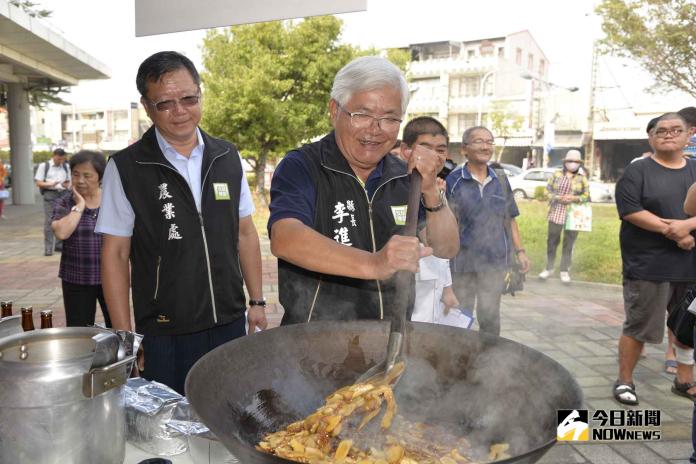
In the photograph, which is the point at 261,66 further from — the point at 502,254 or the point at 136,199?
the point at 136,199

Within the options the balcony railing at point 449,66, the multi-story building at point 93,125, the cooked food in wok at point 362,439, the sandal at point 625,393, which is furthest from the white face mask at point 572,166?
the multi-story building at point 93,125

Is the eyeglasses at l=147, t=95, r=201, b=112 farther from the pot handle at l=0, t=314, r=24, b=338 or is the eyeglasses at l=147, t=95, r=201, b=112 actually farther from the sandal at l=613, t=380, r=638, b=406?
the sandal at l=613, t=380, r=638, b=406

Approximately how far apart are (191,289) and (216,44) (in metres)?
14.7

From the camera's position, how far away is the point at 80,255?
3.67 metres

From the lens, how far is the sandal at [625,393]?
12.5ft

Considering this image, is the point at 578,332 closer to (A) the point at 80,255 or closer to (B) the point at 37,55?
(A) the point at 80,255

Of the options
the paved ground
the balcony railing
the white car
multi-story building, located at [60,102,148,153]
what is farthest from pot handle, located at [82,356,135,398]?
multi-story building, located at [60,102,148,153]

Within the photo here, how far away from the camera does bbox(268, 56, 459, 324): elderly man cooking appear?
1.93 metres

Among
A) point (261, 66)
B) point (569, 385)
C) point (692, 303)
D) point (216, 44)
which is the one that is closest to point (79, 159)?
point (569, 385)

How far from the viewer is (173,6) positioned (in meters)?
2.62

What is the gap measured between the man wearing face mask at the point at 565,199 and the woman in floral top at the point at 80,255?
6.46 metres

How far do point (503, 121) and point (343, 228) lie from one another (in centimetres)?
3361

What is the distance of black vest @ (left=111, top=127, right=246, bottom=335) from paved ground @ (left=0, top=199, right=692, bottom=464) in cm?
224

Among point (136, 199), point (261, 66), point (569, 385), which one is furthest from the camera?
point (261, 66)
